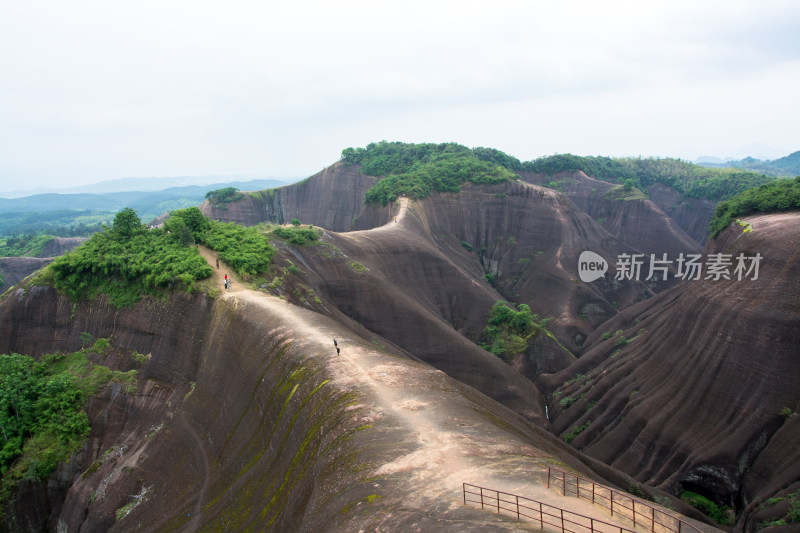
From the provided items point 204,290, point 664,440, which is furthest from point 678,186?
point 204,290

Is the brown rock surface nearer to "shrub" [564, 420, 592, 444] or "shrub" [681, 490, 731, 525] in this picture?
"shrub" [681, 490, 731, 525]

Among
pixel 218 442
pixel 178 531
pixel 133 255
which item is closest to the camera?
pixel 178 531

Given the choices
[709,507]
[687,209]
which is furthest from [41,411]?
[687,209]

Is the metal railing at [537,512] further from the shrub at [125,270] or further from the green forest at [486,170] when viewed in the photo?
the green forest at [486,170]

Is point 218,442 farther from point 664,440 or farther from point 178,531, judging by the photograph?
point 664,440

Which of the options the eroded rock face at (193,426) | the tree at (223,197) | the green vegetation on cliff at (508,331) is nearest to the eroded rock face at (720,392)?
the green vegetation on cliff at (508,331)

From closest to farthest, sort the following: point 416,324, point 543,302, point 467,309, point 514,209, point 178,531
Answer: point 178,531 < point 416,324 < point 467,309 < point 543,302 < point 514,209

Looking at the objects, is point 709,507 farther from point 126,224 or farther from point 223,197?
point 223,197
